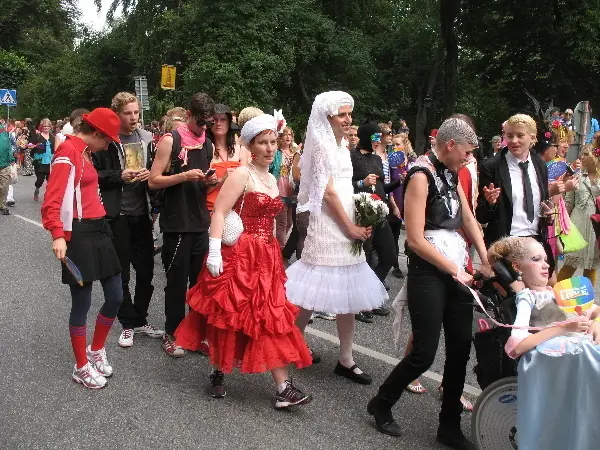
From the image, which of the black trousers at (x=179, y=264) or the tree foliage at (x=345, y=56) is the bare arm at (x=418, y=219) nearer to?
the black trousers at (x=179, y=264)

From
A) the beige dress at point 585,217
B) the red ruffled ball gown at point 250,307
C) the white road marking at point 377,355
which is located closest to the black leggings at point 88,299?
the red ruffled ball gown at point 250,307

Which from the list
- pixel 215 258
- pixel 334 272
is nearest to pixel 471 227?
pixel 334 272

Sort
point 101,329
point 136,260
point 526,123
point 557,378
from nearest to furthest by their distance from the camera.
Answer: point 557,378 → point 101,329 → point 526,123 → point 136,260

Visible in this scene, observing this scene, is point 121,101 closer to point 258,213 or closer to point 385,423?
point 258,213

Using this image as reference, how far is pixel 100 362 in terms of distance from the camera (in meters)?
4.93

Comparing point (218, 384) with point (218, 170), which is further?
point (218, 170)

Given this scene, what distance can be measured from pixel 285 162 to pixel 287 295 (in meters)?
3.35

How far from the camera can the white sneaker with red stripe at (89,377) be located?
466 centimetres

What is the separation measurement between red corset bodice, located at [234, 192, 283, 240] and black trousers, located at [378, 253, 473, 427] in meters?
1.03

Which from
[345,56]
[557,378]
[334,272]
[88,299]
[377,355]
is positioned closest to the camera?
[557,378]

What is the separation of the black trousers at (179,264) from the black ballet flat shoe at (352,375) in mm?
1339

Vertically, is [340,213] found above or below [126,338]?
above

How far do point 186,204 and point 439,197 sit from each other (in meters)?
2.21

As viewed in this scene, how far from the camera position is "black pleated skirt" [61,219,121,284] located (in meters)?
4.48
